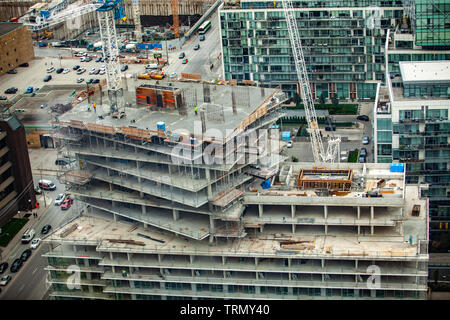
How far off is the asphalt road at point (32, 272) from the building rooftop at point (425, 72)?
58037 millimetres

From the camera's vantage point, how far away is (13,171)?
472ft

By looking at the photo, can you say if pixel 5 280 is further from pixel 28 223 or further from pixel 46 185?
pixel 46 185

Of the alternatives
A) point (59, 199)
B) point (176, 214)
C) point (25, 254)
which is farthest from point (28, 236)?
point (176, 214)

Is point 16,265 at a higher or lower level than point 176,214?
lower

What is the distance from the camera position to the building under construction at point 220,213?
92.6 m

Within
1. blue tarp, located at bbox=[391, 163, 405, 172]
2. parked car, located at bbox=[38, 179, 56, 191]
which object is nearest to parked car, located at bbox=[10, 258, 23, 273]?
parked car, located at bbox=[38, 179, 56, 191]

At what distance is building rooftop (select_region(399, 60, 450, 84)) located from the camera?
11919cm

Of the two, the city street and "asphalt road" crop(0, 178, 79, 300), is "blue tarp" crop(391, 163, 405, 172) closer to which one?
the city street

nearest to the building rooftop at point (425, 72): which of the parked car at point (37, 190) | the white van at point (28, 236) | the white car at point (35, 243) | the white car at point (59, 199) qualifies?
the white car at point (35, 243)

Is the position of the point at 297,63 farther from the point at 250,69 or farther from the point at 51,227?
the point at 51,227

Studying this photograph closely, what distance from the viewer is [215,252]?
9500 cm

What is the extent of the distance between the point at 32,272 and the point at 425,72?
73513 millimetres
